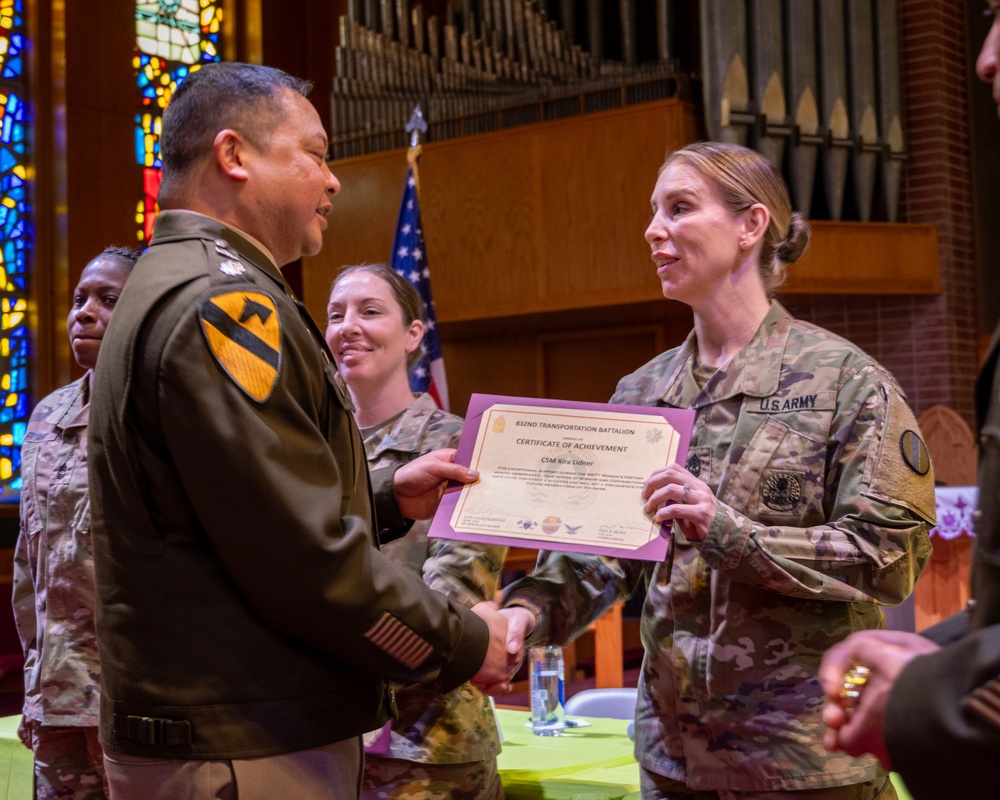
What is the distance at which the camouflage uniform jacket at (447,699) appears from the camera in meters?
2.22

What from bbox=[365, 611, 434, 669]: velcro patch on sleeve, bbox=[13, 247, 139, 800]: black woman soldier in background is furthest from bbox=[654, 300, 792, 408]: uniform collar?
bbox=[13, 247, 139, 800]: black woman soldier in background

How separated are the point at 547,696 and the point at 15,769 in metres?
1.42

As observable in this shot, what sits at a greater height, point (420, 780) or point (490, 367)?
point (490, 367)

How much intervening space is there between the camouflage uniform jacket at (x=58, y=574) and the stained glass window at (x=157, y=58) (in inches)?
214

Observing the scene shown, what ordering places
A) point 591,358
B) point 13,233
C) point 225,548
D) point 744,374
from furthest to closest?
point 591,358 < point 13,233 < point 744,374 < point 225,548

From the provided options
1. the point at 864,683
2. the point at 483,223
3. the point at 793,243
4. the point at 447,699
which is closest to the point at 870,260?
the point at 483,223

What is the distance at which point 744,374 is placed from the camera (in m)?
2.02

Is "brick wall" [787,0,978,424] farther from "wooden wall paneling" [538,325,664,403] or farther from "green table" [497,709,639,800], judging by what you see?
"green table" [497,709,639,800]

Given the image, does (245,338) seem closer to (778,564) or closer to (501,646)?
(501,646)

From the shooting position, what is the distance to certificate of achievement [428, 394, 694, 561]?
1.90 m

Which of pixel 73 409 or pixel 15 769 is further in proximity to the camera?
pixel 15 769

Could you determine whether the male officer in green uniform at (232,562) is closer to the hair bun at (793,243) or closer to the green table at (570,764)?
the hair bun at (793,243)

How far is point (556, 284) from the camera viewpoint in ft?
23.0

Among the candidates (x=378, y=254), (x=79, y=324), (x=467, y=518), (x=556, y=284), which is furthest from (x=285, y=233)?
(x=378, y=254)
